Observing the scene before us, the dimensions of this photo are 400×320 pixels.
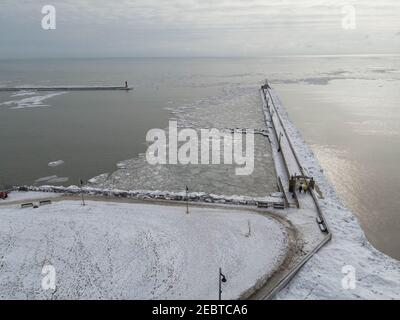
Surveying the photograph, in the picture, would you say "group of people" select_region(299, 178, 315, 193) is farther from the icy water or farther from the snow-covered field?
the snow-covered field

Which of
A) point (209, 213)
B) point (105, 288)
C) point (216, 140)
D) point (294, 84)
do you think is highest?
point (294, 84)

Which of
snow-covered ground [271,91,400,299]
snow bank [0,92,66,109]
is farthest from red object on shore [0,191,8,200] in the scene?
snow bank [0,92,66,109]

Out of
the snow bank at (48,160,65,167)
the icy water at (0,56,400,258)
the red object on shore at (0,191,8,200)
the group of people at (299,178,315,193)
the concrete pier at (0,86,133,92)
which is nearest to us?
the group of people at (299,178,315,193)

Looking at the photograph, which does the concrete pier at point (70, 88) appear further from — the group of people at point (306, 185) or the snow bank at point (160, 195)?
the group of people at point (306, 185)

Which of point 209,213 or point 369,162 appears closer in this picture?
point 209,213
